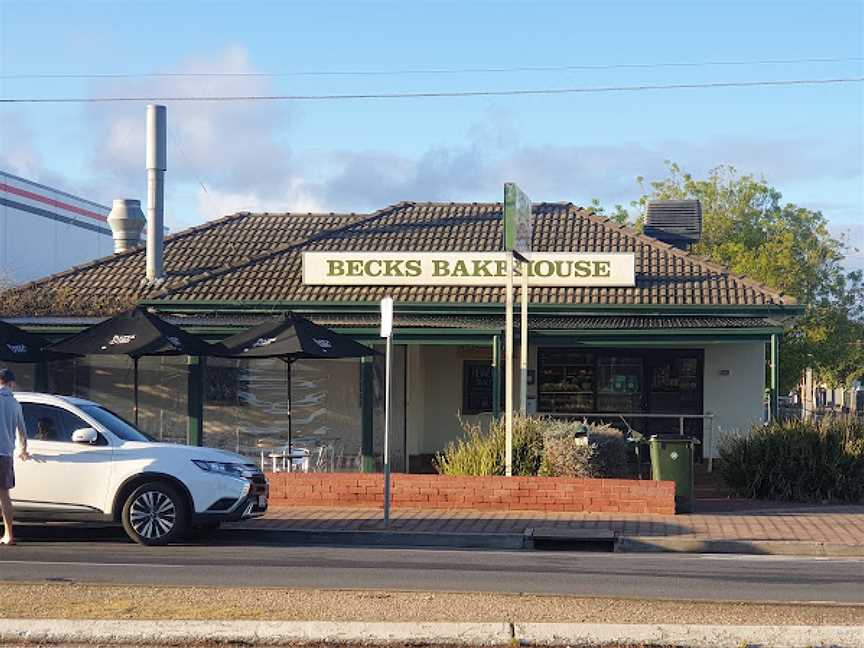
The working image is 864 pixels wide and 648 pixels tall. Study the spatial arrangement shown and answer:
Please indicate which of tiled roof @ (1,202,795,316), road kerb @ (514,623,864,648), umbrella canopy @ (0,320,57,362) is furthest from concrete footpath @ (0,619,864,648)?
tiled roof @ (1,202,795,316)

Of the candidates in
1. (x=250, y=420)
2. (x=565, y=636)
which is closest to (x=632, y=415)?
(x=250, y=420)

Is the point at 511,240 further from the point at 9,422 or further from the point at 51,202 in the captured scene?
the point at 51,202

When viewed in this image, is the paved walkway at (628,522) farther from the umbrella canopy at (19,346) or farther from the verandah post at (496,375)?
the umbrella canopy at (19,346)

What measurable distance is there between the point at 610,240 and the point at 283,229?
6998mm

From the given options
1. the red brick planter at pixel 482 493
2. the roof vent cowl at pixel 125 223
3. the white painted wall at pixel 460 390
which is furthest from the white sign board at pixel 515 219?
the roof vent cowl at pixel 125 223

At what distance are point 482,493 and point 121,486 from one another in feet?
17.3

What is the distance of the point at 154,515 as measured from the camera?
13.7 m

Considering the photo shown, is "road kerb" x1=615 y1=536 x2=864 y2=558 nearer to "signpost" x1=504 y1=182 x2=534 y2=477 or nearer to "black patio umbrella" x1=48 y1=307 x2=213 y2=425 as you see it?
"signpost" x1=504 y1=182 x2=534 y2=477

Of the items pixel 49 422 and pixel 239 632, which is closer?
pixel 239 632

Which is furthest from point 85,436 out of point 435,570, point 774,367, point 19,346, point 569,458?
point 774,367

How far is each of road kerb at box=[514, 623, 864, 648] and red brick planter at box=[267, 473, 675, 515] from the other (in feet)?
28.1

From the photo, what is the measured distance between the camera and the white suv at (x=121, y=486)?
13.7m

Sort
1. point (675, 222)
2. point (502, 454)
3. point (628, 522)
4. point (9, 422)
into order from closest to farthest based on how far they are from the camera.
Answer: point (9, 422) < point (628, 522) < point (502, 454) < point (675, 222)

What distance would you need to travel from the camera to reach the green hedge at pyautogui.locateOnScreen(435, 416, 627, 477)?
17766 mm
